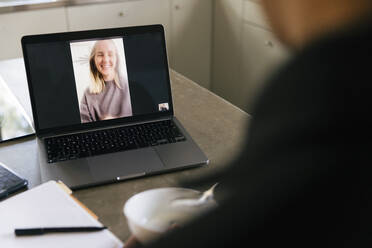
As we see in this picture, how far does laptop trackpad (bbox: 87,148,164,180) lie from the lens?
116 cm

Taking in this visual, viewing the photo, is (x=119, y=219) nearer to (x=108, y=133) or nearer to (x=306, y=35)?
(x=108, y=133)

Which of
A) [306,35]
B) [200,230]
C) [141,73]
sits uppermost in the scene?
[306,35]

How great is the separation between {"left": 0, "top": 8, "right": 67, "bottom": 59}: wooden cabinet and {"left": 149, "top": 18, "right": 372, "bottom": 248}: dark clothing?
291 centimetres

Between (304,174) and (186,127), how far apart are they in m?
1.09

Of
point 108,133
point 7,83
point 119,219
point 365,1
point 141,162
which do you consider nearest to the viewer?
point 365,1

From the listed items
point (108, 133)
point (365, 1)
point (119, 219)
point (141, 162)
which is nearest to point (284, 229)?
point (365, 1)

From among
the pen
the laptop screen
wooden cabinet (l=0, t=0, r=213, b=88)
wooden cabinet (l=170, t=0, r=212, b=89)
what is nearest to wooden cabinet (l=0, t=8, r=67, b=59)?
wooden cabinet (l=0, t=0, r=213, b=88)

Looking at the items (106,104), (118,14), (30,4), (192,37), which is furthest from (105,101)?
(192,37)

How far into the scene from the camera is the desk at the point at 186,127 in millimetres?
1067

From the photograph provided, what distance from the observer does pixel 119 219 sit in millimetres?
1017

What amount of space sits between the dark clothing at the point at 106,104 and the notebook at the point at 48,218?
288mm

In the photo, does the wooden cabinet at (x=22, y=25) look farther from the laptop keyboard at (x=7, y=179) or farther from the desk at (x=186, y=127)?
the laptop keyboard at (x=7, y=179)

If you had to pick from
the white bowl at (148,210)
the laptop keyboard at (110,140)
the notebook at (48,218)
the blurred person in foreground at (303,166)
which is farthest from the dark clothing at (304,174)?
the laptop keyboard at (110,140)

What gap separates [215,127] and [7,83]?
794 mm
